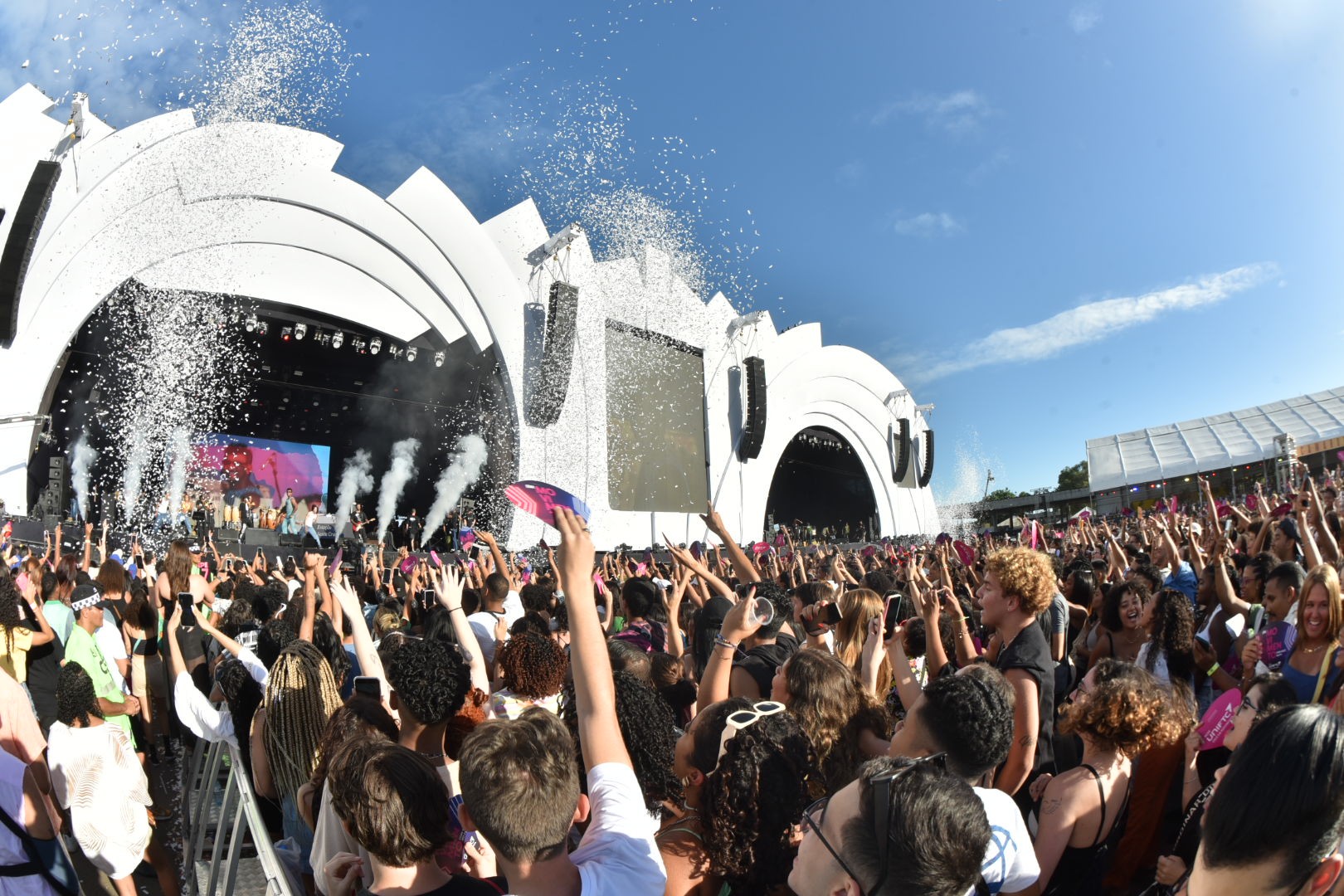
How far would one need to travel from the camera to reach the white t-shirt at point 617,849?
176 cm

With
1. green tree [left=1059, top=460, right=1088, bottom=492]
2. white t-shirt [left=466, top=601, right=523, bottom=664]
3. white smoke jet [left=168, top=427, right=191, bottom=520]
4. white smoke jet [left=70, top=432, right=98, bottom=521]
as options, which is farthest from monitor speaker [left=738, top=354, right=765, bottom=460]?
green tree [left=1059, top=460, right=1088, bottom=492]

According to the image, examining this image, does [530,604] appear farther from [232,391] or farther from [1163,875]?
[232,391]

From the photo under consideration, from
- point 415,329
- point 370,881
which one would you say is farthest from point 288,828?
point 415,329

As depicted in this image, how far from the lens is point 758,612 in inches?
116

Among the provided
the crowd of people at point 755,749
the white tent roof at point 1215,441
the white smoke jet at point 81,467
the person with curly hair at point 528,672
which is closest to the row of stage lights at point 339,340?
the white smoke jet at point 81,467

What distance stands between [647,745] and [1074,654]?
14.1 ft

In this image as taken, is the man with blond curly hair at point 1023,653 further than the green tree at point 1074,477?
No

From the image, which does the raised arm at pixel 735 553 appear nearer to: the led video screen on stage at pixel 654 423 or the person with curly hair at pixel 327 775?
the person with curly hair at pixel 327 775

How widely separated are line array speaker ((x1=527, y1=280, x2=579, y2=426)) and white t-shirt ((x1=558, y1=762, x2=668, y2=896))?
17502mm

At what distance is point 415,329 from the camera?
20297 mm

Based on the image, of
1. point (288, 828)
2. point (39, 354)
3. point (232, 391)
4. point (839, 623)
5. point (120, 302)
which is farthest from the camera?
point (232, 391)

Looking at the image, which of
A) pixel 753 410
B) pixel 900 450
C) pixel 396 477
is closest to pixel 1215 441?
pixel 900 450

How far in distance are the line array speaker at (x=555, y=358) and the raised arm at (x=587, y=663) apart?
56.4 ft

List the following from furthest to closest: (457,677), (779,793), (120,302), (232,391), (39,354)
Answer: (232,391), (120,302), (39,354), (457,677), (779,793)
